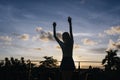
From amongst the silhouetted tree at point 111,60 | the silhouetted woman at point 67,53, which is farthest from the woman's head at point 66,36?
the silhouetted tree at point 111,60

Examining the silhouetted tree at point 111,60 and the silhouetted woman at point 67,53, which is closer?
the silhouetted woman at point 67,53

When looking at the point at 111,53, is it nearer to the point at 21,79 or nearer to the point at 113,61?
the point at 113,61

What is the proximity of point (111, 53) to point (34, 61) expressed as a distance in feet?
152

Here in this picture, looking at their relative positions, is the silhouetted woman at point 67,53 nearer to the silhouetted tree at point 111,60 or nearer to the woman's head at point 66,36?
the woman's head at point 66,36

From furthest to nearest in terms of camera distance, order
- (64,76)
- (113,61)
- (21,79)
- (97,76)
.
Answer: (113,61) < (97,76) < (21,79) < (64,76)

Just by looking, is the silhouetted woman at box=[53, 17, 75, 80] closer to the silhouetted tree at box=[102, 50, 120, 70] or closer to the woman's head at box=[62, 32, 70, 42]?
the woman's head at box=[62, 32, 70, 42]

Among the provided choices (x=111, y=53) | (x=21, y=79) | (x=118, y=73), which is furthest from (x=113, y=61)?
(x=21, y=79)

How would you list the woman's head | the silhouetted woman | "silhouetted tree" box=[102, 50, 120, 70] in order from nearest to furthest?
the silhouetted woman < the woman's head < "silhouetted tree" box=[102, 50, 120, 70]

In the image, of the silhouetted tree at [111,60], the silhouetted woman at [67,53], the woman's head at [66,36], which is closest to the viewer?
the silhouetted woman at [67,53]

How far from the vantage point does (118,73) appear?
47.3 feet

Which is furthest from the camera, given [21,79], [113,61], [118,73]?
[113,61]

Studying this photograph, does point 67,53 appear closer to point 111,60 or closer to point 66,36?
point 66,36

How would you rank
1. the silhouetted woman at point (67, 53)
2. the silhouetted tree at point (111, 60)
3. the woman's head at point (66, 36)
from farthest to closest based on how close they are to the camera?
the silhouetted tree at point (111, 60) → the woman's head at point (66, 36) → the silhouetted woman at point (67, 53)

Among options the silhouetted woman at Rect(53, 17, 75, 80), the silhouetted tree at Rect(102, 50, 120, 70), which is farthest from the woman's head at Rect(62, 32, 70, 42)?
the silhouetted tree at Rect(102, 50, 120, 70)
